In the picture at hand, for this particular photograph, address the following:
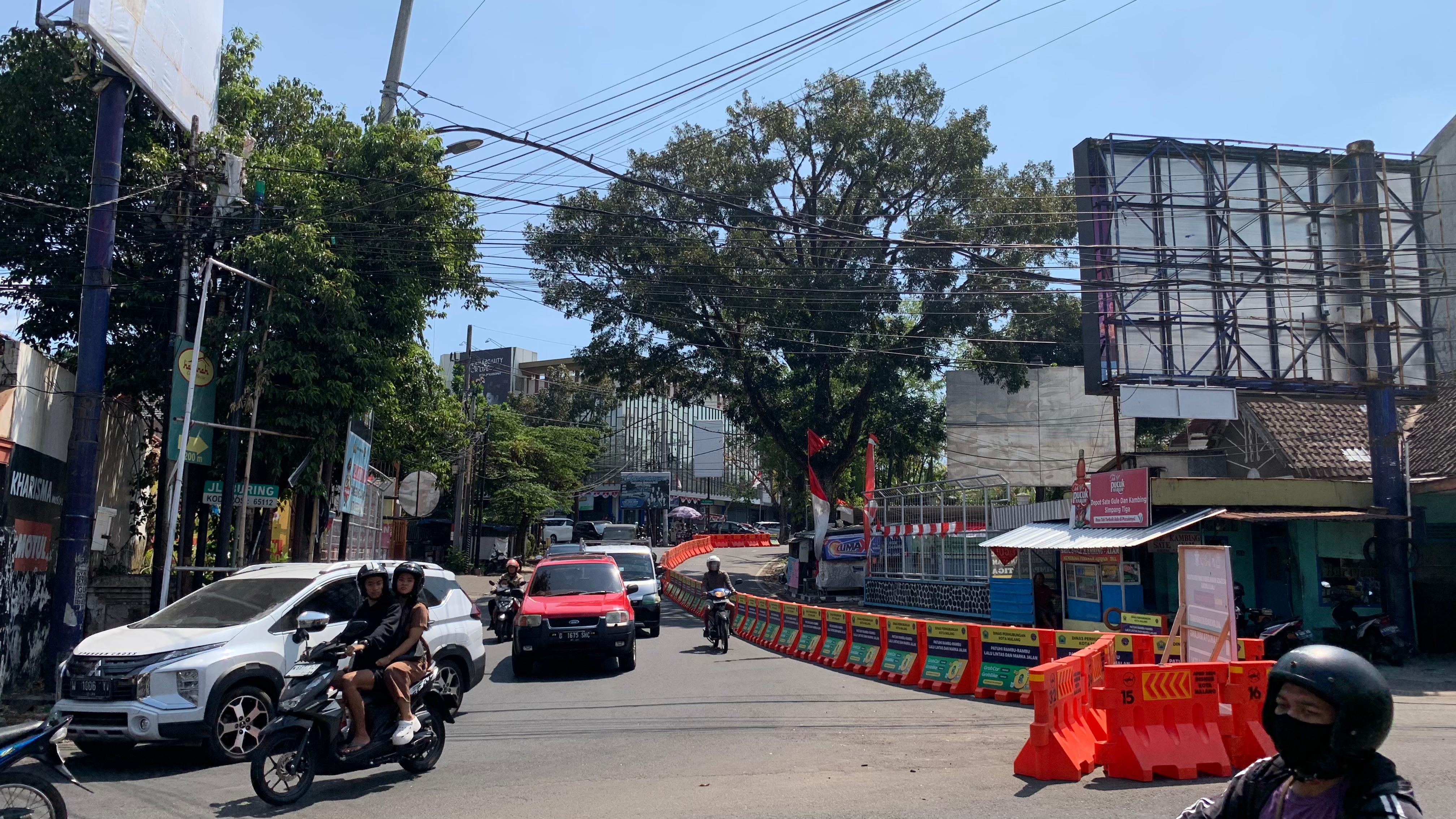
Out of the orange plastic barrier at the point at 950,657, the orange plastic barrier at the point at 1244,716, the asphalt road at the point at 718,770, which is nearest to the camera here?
the asphalt road at the point at 718,770

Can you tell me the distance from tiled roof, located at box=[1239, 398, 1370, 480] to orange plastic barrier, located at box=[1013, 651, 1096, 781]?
51.5ft

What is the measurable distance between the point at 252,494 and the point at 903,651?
34.7 feet

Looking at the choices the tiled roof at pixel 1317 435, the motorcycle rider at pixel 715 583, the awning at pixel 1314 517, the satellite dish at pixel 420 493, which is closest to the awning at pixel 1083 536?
the awning at pixel 1314 517

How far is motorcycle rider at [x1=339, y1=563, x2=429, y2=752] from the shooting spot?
748 cm

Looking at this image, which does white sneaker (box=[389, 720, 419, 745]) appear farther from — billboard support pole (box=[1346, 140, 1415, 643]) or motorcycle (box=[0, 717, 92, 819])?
billboard support pole (box=[1346, 140, 1415, 643])

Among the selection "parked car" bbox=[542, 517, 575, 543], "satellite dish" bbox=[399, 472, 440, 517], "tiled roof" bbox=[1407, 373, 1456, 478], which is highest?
"tiled roof" bbox=[1407, 373, 1456, 478]

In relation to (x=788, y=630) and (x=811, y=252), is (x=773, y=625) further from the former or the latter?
(x=811, y=252)

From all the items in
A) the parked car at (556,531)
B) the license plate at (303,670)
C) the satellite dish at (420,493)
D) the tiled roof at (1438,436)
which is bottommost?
the license plate at (303,670)

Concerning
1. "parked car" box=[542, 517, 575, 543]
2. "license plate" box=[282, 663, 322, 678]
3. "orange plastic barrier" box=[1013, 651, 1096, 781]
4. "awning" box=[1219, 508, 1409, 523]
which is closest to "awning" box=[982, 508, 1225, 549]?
"awning" box=[1219, 508, 1409, 523]

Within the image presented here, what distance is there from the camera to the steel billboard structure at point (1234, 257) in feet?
68.9

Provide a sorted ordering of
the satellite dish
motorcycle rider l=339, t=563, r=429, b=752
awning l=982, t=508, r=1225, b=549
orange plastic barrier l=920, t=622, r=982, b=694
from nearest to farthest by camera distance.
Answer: motorcycle rider l=339, t=563, r=429, b=752, orange plastic barrier l=920, t=622, r=982, b=694, awning l=982, t=508, r=1225, b=549, the satellite dish

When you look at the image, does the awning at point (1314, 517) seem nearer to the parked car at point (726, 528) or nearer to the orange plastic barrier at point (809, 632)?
the orange plastic barrier at point (809, 632)

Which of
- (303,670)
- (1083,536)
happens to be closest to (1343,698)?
(303,670)

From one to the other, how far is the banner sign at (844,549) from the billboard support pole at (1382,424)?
50.8 ft
